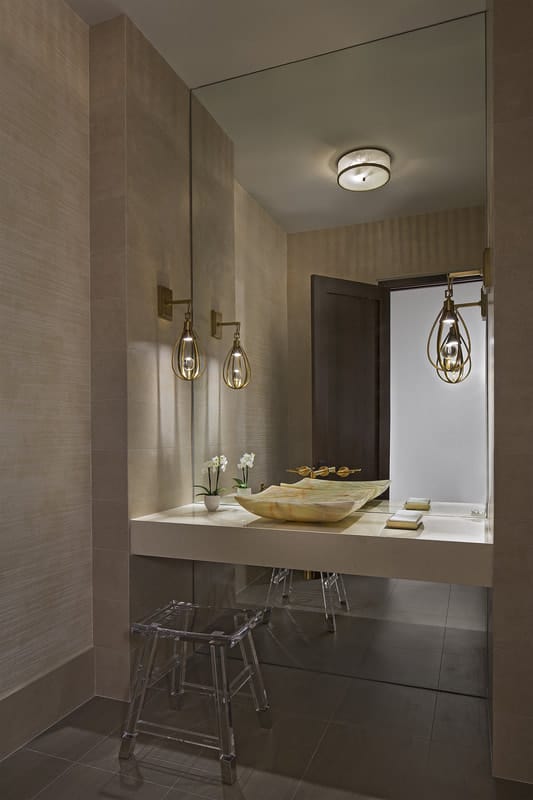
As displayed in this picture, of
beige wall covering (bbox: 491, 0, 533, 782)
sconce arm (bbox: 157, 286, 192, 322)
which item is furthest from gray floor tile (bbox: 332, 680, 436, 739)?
sconce arm (bbox: 157, 286, 192, 322)

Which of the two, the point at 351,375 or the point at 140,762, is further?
the point at 351,375

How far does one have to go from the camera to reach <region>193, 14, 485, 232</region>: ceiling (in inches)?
88.5

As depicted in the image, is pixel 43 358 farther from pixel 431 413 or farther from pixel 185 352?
pixel 431 413

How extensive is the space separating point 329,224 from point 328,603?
165 cm

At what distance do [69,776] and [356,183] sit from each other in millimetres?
2414

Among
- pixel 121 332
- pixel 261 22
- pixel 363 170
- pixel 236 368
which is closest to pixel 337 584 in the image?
pixel 236 368

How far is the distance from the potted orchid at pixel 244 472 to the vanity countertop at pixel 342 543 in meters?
0.12

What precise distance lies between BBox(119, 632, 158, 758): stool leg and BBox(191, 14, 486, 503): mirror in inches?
33.3

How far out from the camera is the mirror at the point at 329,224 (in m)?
2.26

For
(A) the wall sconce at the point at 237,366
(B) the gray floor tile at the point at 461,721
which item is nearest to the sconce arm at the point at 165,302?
(A) the wall sconce at the point at 237,366

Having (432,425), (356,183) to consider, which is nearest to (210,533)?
(432,425)

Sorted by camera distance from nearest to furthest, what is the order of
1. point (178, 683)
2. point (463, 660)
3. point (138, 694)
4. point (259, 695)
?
point (138, 694) < point (259, 695) < point (178, 683) < point (463, 660)

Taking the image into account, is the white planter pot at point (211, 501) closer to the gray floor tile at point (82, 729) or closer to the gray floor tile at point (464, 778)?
the gray floor tile at point (82, 729)

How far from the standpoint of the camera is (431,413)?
2.27 metres
